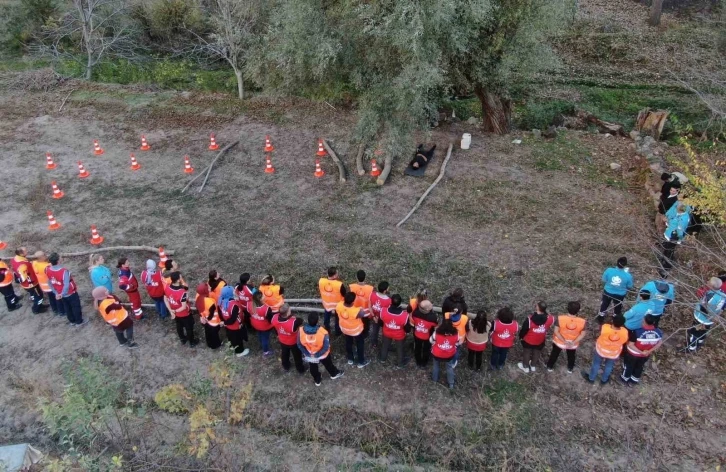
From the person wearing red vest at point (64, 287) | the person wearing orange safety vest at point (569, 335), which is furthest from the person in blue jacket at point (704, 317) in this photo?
the person wearing red vest at point (64, 287)

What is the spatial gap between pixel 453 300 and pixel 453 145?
812cm

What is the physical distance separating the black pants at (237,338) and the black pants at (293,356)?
774 mm

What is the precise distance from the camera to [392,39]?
11.7 m

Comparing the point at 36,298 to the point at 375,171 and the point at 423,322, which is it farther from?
the point at 375,171

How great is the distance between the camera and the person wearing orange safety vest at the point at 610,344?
732 cm

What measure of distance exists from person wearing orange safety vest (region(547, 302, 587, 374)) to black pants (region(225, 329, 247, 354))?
4.97m

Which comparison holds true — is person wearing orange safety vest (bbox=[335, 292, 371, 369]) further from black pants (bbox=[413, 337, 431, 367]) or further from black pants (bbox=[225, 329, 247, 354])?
black pants (bbox=[225, 329, 247, 354])

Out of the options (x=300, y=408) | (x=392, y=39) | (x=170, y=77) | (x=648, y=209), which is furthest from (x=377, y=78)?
(x=170, y=77)

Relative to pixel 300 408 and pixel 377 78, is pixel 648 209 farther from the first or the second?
pixel 300 408

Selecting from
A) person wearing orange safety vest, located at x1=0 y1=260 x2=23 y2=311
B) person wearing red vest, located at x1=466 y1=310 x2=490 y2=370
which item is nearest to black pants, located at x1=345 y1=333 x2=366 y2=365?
person wearing red vest, located at x1=466 y1=310 x2=490 y2=370

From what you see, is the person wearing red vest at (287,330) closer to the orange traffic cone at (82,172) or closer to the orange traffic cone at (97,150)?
the orange traffic cone at (82,172)

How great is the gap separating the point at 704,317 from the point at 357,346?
5.40 m

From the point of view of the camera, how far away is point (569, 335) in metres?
7.74

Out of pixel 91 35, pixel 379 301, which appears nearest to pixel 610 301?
pixel 379 301
